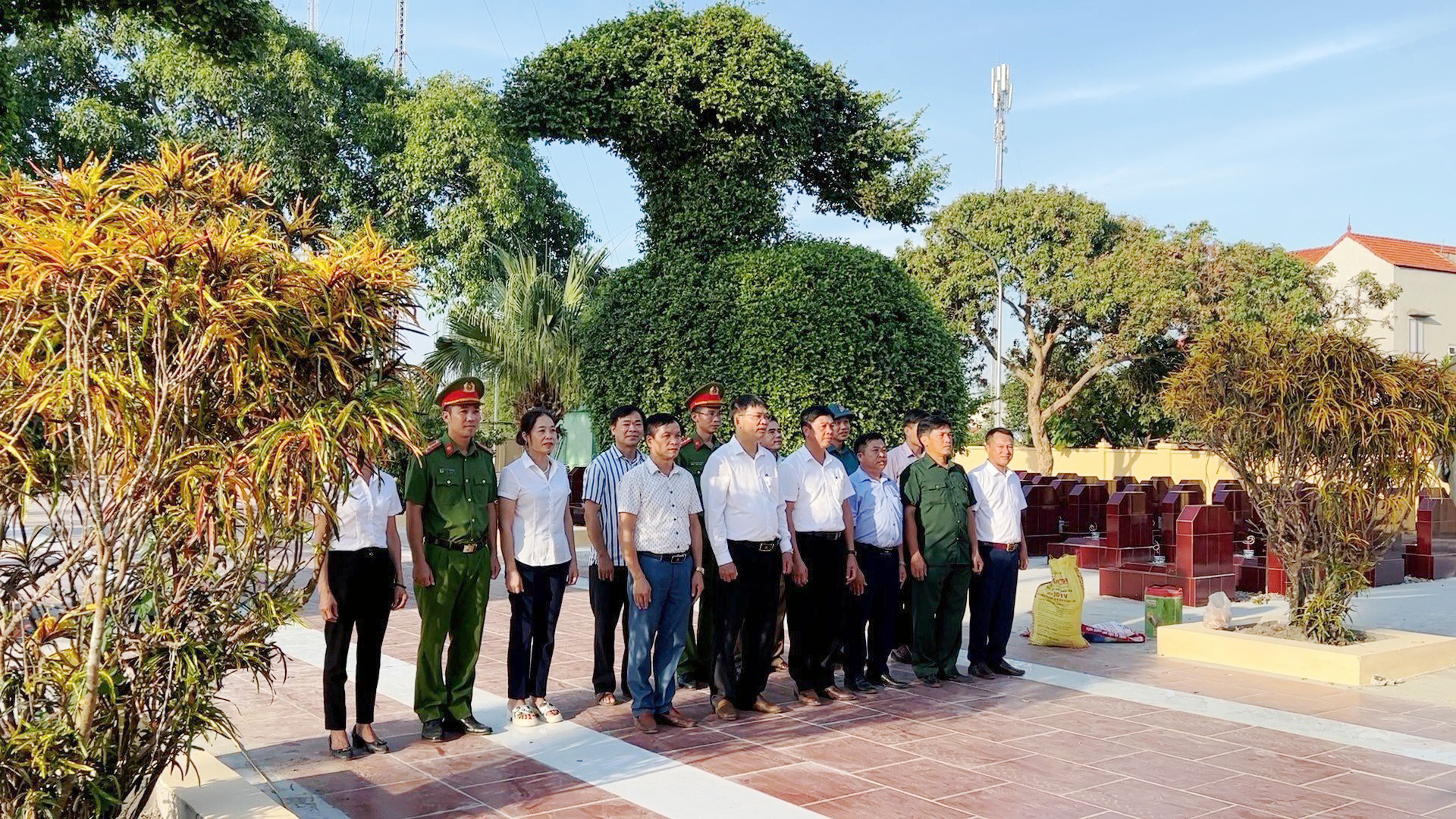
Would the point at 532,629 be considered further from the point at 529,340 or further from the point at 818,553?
the point at 529,340

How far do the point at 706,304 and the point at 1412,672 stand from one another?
251 inches

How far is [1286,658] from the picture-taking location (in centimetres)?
781

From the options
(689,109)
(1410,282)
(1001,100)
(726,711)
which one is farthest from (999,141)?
(726,711)

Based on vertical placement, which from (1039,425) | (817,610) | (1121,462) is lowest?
(817,610)

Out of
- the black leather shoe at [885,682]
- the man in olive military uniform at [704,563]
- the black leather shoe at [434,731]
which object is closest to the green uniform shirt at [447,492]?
the black leather shoe at [434,731]

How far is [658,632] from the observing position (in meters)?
6.43

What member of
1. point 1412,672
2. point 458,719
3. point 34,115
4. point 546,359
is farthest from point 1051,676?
point 34,115

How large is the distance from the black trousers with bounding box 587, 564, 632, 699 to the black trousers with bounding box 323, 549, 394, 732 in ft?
5.11

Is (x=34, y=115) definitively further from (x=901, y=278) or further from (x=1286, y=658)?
(x=1286, y=658)

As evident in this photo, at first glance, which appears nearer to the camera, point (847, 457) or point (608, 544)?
point (608, 544)

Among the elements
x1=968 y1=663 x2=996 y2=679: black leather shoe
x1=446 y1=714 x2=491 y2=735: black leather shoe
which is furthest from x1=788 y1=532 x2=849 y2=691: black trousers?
x1=446 y1=714 x2=491 y2=735: black leather shoe

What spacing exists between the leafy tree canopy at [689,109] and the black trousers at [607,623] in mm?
5421

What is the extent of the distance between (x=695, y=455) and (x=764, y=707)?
5.78 feet

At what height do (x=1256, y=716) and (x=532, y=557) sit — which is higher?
(x=532, y=557)
